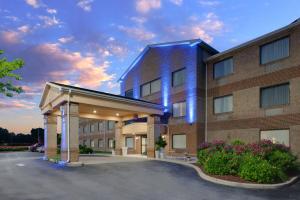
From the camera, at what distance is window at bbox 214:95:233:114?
30.7m

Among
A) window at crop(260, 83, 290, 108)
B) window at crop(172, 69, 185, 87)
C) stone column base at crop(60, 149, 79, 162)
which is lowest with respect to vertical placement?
stone column base at crop(60, 149, 79, 162)

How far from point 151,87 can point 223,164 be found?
72.9 feet

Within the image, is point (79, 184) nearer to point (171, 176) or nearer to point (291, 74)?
point (171, 176)

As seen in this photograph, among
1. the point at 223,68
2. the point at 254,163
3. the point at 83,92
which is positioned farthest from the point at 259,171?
the point at 223,68

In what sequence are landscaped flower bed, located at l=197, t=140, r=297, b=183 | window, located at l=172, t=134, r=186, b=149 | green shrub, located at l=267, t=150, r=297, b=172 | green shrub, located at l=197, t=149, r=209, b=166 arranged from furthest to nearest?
1. window, located at l=172, t=134, r=186, b=149
2. green shrub, located at l=197, t=149, r=209, b=166
3. green shrub, located at l=267, t=150, r=297, b=172
4. landscaped flower bed, located at l=197, t=140, r=297, b=183

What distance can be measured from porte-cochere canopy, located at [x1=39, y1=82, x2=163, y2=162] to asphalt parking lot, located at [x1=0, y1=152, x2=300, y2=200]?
4.39 metres

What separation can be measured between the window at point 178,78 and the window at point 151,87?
2650 mm

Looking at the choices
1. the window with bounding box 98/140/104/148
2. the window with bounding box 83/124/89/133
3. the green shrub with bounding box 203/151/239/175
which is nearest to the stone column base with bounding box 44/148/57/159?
the green shrub with bounding box 203/151/239/175

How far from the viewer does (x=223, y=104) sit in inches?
1238

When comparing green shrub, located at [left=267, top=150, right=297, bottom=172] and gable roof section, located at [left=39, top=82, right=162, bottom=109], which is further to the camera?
gable roof section, located at [left=39, top=82, right=162, bottom=109]

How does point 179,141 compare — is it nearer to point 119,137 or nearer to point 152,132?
point 152,132

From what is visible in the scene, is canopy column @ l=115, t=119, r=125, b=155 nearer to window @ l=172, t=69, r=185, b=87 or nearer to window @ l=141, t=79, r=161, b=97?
window @ l=141, t=79, r=161, b=97

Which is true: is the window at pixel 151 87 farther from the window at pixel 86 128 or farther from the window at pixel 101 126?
the window at pixel 86 128

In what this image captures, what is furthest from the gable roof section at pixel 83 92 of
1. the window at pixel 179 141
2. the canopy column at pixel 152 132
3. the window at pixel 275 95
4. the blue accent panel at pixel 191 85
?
the window at pixel 275 95
